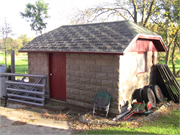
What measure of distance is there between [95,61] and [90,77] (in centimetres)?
76

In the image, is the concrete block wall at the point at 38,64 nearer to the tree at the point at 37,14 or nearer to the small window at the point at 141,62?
the small window at the point at 141,62

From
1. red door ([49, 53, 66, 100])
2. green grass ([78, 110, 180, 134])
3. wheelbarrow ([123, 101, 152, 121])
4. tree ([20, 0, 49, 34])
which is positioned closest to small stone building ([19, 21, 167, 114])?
red door ([49, 53, 66, 100])

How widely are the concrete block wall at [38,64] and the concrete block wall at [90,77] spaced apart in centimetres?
153

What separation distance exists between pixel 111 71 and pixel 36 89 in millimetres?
4540

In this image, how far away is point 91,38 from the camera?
8.15m

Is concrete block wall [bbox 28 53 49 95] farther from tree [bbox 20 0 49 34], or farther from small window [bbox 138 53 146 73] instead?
tree [bbox 20 0 49 34]

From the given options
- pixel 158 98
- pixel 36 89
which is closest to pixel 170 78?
pixel 158 98

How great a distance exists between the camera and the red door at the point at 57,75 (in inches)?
348

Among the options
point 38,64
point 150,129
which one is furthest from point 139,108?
point 38,64

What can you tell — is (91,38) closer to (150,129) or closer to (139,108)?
(139,108)

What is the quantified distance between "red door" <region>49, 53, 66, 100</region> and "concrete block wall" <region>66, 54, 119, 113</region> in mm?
449

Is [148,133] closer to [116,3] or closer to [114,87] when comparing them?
[114,87]

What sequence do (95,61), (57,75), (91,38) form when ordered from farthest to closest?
(57,75) → (91,38) → (95,61)

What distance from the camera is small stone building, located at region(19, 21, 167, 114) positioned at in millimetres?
7084
